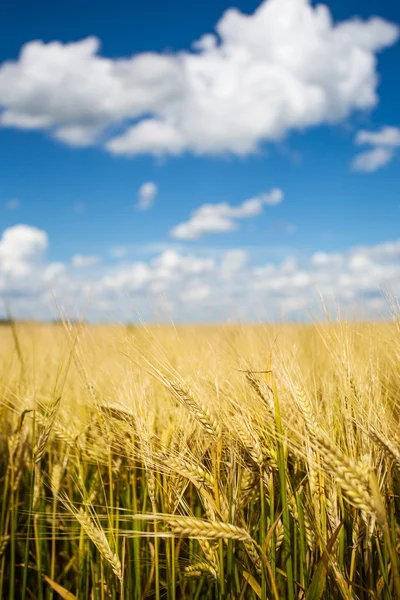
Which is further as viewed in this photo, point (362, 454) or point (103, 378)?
point (103, 378)

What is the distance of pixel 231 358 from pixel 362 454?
551mm

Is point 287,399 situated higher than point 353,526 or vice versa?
point 287,399

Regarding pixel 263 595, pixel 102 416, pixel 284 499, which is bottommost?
pixel 263 595

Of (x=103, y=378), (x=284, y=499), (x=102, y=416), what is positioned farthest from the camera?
(x=103, y=378)

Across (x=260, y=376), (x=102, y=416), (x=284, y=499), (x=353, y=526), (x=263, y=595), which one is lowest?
(x=263, y=595)

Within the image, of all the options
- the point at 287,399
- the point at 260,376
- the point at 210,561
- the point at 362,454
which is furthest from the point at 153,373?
the point at 362,454

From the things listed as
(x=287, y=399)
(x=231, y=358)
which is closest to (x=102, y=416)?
(x=231, y=358)

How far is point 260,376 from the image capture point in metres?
1.54

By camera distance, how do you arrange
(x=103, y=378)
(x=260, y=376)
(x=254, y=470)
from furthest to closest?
(x=103, y=378)
(x=260, y=376)
(x=254, y=470)

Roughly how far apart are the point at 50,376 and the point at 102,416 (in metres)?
1.19

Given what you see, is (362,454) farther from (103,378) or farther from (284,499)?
(103,378)

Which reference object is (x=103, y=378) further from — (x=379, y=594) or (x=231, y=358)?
(x=379, y=594)

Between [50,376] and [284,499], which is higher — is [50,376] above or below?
above

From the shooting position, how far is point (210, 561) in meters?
1.44
